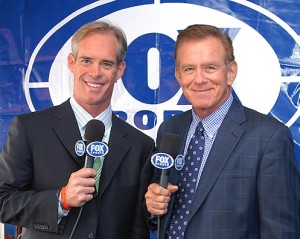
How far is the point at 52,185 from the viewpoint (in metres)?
1.77

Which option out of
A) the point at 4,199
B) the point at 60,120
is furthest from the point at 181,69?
the point at 4,199

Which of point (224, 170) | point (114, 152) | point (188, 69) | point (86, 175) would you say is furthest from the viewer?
point (114, 152)

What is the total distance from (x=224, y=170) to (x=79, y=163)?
0.58m

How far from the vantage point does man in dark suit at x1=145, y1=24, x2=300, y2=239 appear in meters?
1.62

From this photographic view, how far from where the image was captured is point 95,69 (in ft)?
6.00

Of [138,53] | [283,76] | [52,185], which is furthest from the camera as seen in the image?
[138,53]

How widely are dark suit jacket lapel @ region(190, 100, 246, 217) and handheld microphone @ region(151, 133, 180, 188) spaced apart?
20 cm

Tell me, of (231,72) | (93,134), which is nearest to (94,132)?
(93,134)

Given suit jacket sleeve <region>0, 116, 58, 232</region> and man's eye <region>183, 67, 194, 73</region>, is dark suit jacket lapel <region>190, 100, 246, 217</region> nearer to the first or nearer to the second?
man's eye <region>183, 67, 194, 73</region>

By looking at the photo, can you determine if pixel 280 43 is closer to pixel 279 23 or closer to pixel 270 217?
pixel 279 23

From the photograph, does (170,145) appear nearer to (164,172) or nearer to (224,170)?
(164,172)

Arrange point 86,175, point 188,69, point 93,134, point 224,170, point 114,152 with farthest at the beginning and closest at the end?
point 114,152
point 188,69
point 224,170
point 93,134
point 86,175

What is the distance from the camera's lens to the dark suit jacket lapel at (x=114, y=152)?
1.81 meters

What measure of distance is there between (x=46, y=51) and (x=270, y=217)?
2.11 metres
